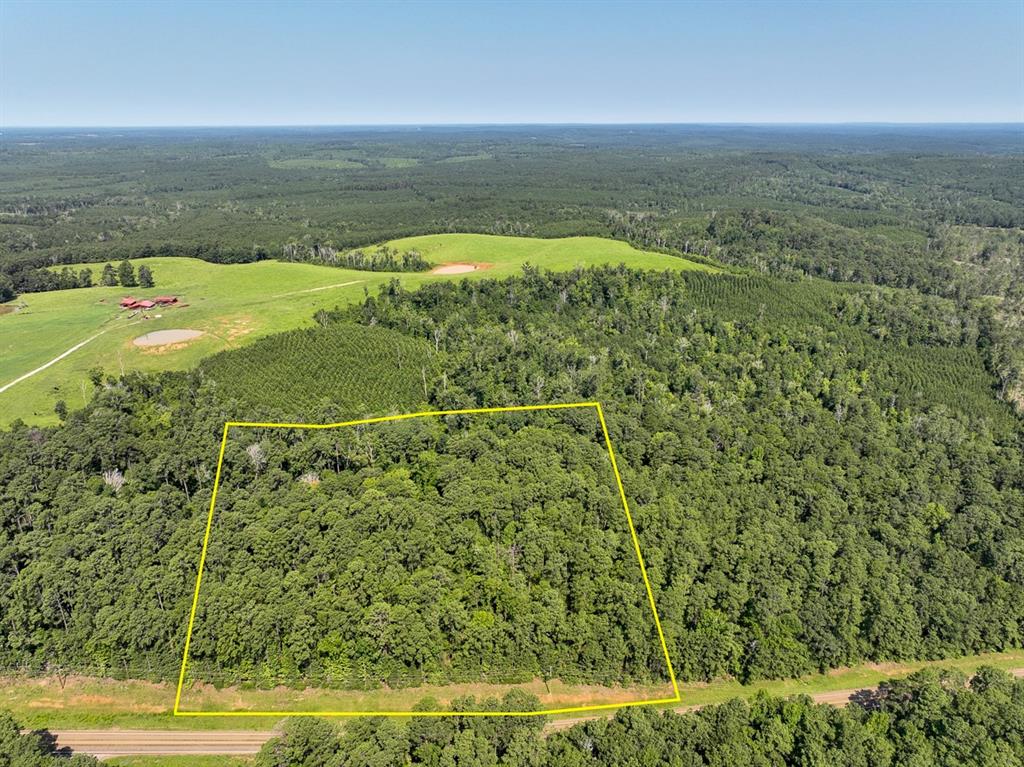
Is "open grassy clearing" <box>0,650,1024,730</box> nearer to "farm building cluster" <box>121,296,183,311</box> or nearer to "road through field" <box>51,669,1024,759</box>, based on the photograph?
"road through field" <box>51,669,1024,759</box>

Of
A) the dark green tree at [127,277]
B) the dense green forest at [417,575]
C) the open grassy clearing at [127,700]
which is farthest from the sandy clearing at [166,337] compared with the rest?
the open grassy clearing at [127,700]

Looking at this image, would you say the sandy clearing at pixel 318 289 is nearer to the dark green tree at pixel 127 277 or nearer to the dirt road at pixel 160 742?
the dark green tree at pixel 127 277

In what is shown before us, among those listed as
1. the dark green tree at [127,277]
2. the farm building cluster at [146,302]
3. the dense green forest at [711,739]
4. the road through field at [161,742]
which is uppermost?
the dark green tree at [127,277]

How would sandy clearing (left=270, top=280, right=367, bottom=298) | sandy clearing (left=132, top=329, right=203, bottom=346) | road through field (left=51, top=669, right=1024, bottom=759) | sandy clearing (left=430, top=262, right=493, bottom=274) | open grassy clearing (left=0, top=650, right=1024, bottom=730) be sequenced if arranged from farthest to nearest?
1. sandy clearing (left=430, top=262, right=493, bottom=274)
2. sandy clearing (left=270, top=280, right=367, bottom=298)
3. sandy clearing (left=132, top=329, right=203, bottom=346)
4. open grassy clearing (left=0, top=650, right=1024, bottom=730)
5. road through field (left=51, top=669, right=1024, bottom=759)

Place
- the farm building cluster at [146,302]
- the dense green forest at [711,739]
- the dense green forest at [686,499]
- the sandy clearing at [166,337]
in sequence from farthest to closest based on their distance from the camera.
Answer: the farm building cluster at [146,302] → the sandy clearing at [166,337] → the dense green forest at [686,499] → the dense green forest at [711,739]

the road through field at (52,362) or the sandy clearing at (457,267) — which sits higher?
the sandy clearing at (457,267)

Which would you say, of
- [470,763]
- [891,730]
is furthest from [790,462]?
[470,763]

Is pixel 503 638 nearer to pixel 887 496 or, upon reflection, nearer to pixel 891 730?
pixel 891 730

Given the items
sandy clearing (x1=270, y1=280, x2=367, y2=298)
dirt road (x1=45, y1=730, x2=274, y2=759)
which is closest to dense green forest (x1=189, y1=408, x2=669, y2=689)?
dirt road (x1=45, y1=730, x2=274, y2=759)
